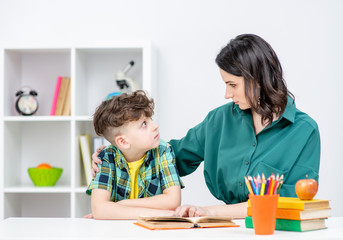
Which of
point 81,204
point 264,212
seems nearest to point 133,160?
point 264,212

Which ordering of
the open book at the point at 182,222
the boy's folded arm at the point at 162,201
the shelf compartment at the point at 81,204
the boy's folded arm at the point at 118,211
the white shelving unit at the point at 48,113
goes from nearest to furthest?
the open book at the point at 182,222 < the boy's folded arm at the point at 118,211 < the boy's folded arm at the point at 162,201 < the shelf compartment at the point at 81,204 < the white shelving unit at the point at 48,113

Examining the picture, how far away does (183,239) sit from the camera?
1.14m

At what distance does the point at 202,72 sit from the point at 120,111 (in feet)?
4.67

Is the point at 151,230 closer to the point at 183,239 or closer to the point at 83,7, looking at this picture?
the point at 183,239

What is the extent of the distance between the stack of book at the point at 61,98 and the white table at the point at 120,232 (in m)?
1.65

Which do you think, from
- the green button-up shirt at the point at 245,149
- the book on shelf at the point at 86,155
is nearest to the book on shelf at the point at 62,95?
the book on shelf at the point at 86,155

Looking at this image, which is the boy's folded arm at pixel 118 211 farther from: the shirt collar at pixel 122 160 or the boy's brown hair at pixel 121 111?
the boy's brown hair at pixel 121 111

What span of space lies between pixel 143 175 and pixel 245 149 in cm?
40

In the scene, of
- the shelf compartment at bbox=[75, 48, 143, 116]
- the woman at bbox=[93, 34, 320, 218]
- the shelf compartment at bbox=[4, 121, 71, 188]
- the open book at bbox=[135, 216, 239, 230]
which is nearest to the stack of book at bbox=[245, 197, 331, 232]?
the open book at bbox=[135, 216, 239, 230]

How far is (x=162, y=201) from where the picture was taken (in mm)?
1725

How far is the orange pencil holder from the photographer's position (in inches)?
45.7

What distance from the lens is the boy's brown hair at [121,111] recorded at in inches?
70.0

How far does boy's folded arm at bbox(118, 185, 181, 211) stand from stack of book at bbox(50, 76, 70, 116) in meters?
1.45

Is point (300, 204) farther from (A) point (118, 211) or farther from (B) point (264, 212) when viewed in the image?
(A) point (118, 211)
